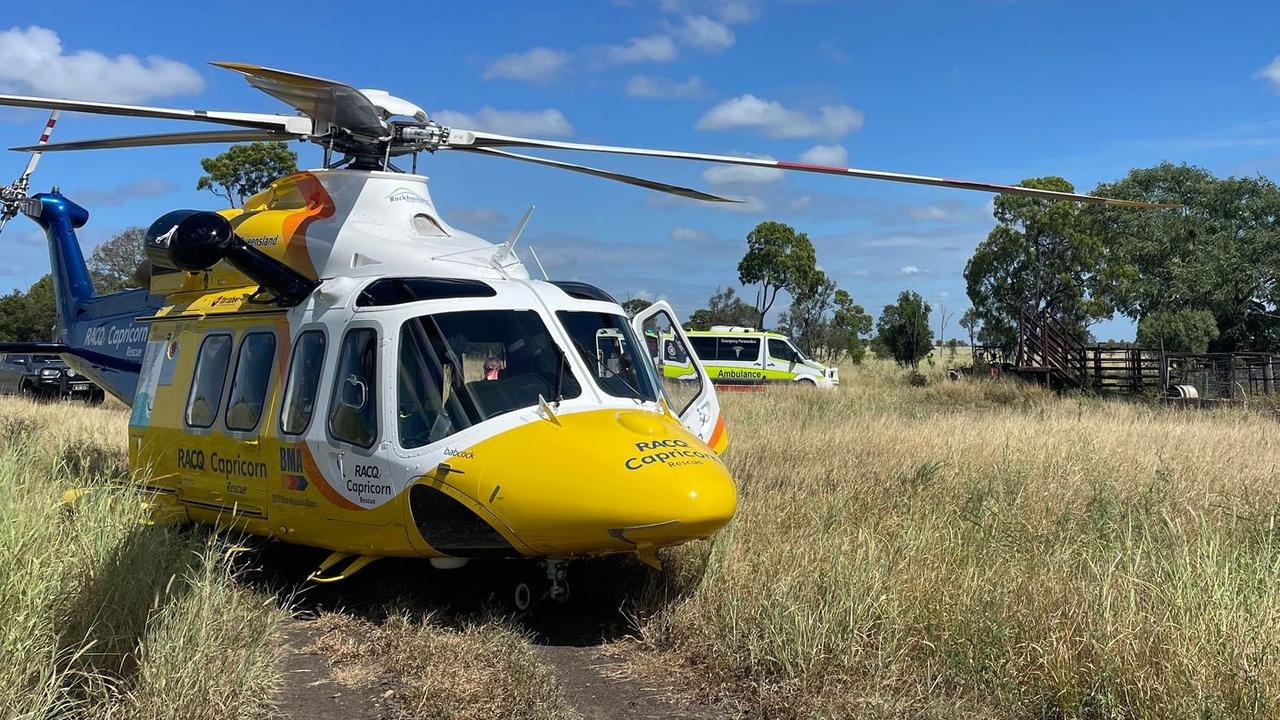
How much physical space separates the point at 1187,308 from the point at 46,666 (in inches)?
1527

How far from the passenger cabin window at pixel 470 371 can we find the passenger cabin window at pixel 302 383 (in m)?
0.86

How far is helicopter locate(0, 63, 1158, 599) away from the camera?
543 cm

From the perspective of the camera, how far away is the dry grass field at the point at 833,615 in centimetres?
420

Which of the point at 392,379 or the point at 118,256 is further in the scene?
the point at 118,256

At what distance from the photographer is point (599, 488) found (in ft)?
17.1

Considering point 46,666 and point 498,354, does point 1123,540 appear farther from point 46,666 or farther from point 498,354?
point 46,666

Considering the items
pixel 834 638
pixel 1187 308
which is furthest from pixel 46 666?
pixel 1187 308

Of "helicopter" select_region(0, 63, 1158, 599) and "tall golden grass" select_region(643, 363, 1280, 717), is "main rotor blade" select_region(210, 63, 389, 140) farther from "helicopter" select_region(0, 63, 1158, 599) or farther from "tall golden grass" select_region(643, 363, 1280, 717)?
"tall golden grass" select_region(643, 363, 1280, 717)

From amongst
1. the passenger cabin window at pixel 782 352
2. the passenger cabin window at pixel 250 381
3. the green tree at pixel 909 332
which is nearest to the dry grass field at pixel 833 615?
the passenger cabin window at pixel 250 381

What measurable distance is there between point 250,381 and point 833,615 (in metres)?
4.48

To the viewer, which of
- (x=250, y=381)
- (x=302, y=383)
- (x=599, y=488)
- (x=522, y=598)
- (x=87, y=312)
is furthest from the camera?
(x=87, y=312)

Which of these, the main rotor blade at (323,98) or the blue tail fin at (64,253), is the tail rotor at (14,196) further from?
the main rotor blade at (323,98)

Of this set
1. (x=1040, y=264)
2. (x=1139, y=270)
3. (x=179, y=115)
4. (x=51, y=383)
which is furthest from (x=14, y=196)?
(x=1139, y=270)

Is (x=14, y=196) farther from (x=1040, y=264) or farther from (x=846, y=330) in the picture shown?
(x=846, y=330)
